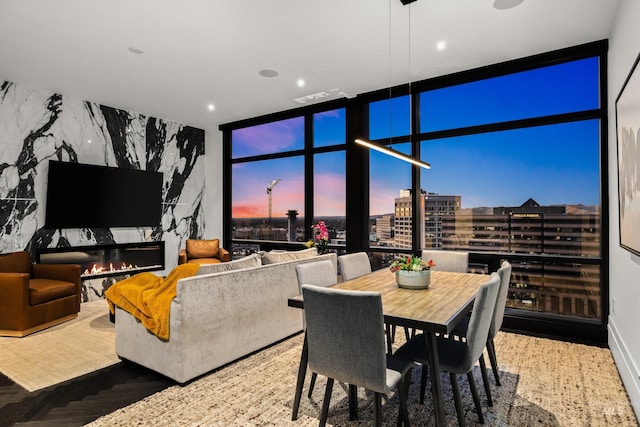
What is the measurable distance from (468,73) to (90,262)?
580 cm

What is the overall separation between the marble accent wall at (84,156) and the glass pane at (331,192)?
257 cm

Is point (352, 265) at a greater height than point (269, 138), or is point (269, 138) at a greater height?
point (269, 138)

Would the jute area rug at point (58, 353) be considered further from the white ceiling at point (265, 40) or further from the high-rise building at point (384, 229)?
the high-rise building at point (384, 229)

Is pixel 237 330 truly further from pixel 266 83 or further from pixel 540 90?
pixel 540 90

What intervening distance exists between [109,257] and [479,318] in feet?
18.4

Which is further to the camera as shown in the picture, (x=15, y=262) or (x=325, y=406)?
(x=15, y=262)

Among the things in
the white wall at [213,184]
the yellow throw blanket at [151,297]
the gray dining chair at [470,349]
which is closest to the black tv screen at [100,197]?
the white wall at [213,184]

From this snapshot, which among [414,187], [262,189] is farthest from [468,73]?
[262,189]

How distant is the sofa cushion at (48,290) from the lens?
3947mm

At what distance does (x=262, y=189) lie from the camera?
6.72 meters

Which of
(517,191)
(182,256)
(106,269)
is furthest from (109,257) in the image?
(517,191)

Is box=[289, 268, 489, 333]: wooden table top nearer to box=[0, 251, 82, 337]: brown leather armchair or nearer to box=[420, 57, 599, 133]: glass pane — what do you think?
box=[420, 57, 599, 133]: glass pane

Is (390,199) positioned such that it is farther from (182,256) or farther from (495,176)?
(182,256)

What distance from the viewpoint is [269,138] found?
6.55 metres
